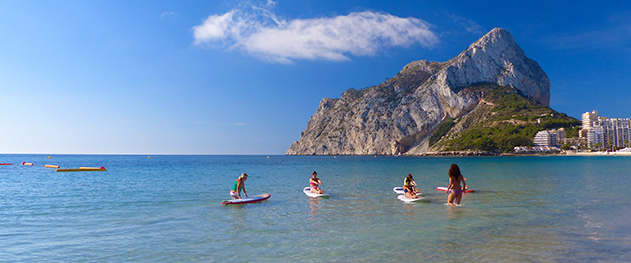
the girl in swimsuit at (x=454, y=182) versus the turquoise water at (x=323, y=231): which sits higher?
the girl in swimsuit at (x=454, y=182)

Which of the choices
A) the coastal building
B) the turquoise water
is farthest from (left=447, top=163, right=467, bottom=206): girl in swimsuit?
the coastal building

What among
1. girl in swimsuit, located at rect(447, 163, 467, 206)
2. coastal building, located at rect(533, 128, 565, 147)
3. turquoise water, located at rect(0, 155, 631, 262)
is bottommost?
turquoise water, located at rect(0, 155, 631, 262)

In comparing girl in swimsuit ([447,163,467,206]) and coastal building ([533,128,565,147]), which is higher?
coastal building ([533,128,565,147])

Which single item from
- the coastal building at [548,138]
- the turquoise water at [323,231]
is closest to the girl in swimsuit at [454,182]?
the turquoise water at [323,231]

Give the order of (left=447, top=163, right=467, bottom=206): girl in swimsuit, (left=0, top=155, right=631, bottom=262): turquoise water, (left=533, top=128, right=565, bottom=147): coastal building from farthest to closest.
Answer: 1. (left=533, top=128, right=565, bottom=147): coastal building
2. (left=447, top=163, right=467, bottom=206): girl in swimsuit
3. (left=0, top=155, right=631, bottom=262): turquoise water

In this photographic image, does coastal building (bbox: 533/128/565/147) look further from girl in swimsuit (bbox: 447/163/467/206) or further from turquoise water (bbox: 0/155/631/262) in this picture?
girl in swimsuit (bbox: 447/163/467/206)

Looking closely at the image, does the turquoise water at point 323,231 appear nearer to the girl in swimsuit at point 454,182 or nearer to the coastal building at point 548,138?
the girl in swimsuit at point 454,182

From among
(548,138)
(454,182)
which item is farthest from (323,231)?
(548,138)

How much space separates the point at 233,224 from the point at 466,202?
47.6ft

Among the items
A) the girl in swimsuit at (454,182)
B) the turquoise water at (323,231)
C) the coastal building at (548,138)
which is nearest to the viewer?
the turquoise water at (323,231)

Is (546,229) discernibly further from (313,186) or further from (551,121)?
(551,121)

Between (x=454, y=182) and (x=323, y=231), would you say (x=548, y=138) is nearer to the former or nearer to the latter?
(x=454, y=182)

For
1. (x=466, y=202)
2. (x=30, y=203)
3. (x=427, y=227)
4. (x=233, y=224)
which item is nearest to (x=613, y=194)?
(x=466, y=202)

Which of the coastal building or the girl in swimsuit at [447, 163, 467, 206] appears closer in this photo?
the girl in swimsuit at [447, 163, 467, 206]
